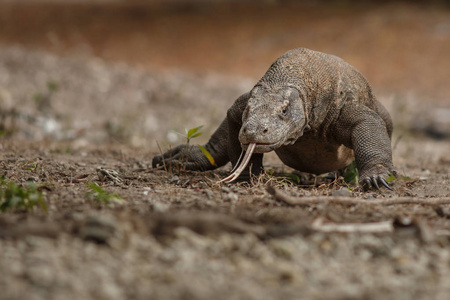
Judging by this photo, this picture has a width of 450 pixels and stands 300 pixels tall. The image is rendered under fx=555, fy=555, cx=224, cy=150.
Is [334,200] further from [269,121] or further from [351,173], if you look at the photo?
[351,173]

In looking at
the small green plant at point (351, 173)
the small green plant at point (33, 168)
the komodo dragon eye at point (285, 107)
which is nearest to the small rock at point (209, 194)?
the komodo dragon eye at point (285, 107)

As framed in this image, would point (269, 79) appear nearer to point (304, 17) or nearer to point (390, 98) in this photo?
point (390, 98)

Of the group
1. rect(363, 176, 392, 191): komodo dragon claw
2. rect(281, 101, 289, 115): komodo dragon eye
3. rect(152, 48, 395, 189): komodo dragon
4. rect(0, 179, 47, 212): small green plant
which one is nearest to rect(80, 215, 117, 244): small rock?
rect(0, 179, 47, 212): small green plant

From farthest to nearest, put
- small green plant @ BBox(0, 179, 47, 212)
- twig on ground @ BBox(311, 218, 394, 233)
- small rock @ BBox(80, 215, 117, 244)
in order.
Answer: small green plant @ BBox(0, 179, 47, 212), twig on ground @ BBox(311, 218, 394, 233), small rock @ BBox(80, 215, 117, 244)

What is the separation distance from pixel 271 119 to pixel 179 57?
1216cm

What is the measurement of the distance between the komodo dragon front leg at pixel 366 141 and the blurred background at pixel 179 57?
12.2 feet

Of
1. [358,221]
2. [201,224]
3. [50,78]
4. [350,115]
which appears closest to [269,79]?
[350,115]

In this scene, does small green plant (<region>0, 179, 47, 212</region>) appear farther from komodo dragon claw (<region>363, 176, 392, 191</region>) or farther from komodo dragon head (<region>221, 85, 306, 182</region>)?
komodo dragon claw (<region>363, 176, 392, 191</region>)

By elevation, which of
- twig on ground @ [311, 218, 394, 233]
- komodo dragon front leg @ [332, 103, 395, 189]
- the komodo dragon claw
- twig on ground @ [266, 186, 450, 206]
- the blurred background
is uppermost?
the blurred background

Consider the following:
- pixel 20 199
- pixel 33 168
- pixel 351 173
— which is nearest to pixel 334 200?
pixel 20 199

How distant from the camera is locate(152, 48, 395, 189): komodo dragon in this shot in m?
3.71

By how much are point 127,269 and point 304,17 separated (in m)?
18.2

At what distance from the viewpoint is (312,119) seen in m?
4.15

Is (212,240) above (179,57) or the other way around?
the other way around
